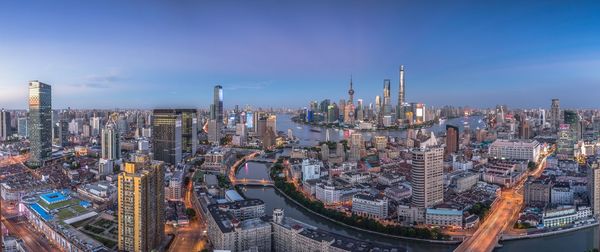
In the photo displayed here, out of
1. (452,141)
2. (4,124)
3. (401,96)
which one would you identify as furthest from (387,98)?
(4,124)

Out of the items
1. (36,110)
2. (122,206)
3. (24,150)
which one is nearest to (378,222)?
(122,206)

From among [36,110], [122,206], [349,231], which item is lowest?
[349,231]

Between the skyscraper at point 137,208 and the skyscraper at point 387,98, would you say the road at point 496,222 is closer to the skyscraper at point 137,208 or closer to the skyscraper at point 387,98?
the skyscraper at point 137,208

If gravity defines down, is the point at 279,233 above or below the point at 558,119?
below

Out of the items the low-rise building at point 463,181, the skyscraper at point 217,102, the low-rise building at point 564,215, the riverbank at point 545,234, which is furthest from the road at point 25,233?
the skyscraper at point 217,102

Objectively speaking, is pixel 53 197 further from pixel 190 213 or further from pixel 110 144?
pixel 110 144

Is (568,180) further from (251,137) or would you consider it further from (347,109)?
(347,109)
